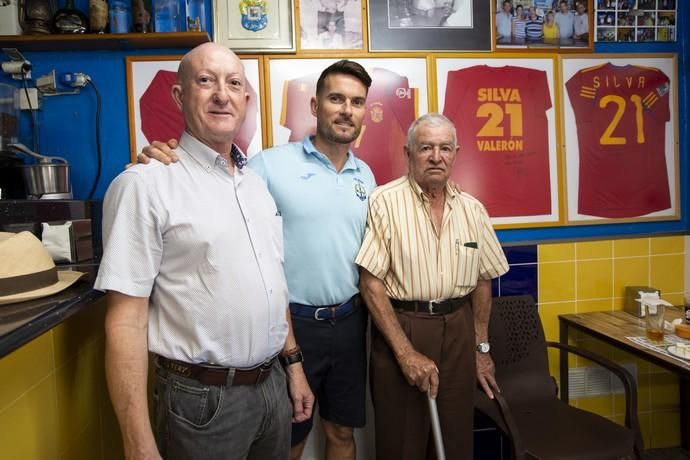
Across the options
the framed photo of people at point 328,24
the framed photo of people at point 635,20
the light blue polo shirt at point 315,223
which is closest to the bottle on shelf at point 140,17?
the framed photo of people at point 328,24

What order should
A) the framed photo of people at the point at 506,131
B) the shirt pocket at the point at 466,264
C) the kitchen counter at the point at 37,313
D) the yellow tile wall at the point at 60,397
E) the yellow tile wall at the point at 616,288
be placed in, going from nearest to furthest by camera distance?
the kitchen counter at the point at 37,313 → the yellow tile wall at the point at 60,397 → the shirt pocket at the point at 466,264 → the framed photo of people at the point at 506,131 → the yellow tile wall at the point at 616,288

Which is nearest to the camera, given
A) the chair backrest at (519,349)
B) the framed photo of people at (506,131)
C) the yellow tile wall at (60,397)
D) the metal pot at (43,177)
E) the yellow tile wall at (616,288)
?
the yellow tile wall at (60,397)

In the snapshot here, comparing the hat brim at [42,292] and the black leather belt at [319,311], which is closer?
the hat brim at [42,292]

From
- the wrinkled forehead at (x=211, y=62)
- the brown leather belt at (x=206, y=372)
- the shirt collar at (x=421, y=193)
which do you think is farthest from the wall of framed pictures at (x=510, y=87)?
the brown leather belt at (x=206, y=372)

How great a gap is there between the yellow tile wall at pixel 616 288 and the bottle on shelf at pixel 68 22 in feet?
8.33

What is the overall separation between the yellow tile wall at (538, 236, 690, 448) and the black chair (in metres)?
0.32

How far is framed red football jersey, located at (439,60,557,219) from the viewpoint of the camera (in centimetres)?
259

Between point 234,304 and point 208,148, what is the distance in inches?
17.5

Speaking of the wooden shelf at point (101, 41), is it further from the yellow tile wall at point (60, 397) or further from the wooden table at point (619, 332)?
the wooden table at point (619, 332)

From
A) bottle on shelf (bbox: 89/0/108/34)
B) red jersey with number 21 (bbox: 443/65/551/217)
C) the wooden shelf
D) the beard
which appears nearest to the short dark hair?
the beard

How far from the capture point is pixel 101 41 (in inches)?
90.4

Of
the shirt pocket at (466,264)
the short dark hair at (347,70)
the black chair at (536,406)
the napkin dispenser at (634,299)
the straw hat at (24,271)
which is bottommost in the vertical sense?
the black chair at (536,406)

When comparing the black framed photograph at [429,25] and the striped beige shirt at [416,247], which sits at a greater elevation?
the black framed photograph at [429,25]

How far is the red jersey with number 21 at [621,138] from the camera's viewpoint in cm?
269
